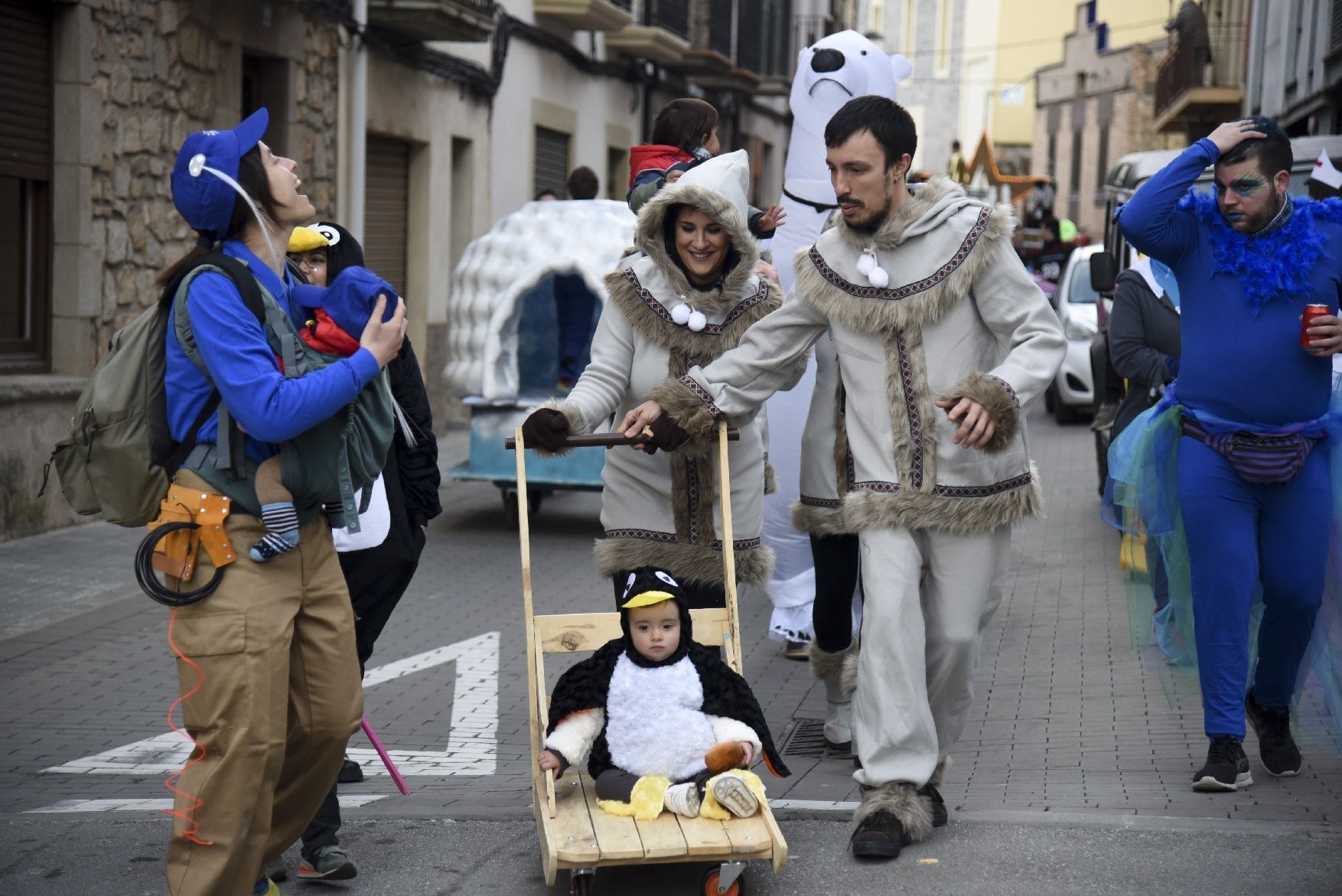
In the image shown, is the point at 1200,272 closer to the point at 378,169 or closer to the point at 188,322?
the point at 188,322

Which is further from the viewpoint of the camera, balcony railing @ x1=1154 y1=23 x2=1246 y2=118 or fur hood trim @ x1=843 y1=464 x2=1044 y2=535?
balcony railing @ x1=1154 y1=23 x2=1246 y2=118

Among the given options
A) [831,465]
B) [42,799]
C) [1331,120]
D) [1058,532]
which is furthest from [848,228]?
[1331,120]

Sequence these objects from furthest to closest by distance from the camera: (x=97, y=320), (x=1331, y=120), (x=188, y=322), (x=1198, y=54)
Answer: (x=1198, y=54) → (x=1331, y=120) → (x=97, y=320) → (x=188, y=322)

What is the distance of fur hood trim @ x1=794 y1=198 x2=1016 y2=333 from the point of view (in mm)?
4656

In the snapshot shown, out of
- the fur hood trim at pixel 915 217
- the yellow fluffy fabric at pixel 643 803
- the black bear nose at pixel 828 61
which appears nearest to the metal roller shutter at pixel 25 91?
the black bear nose at pixel 828 61

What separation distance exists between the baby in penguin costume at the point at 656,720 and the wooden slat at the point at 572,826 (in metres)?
0.07

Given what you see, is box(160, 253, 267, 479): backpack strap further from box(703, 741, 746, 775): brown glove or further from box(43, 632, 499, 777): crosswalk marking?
box(43, 632, 499, 777): crosswalk marking

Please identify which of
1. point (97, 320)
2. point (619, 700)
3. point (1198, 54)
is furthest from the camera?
point (1198, 54)

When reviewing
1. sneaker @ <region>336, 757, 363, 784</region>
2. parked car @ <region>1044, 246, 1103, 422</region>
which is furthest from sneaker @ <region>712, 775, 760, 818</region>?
parked car @ <region>1044, 246, 1103, 422</region>

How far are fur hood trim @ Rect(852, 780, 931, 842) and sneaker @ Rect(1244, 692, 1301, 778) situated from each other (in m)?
1.39

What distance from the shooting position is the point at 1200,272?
17.3 ft

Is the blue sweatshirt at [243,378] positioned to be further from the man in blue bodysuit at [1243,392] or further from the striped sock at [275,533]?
the man in blue bodysuit at [1243,392]

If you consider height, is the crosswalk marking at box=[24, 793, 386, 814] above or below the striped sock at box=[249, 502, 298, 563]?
below

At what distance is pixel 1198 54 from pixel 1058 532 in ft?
76.5
